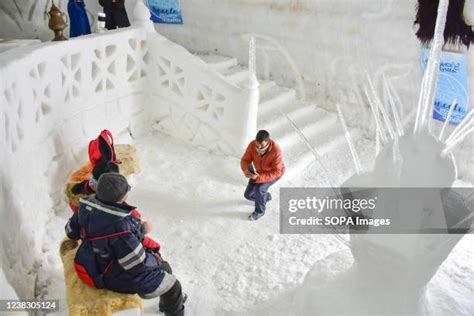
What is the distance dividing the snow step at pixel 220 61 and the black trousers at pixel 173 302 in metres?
4.82

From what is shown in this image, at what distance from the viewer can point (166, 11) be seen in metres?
8.49

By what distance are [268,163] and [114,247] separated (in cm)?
239

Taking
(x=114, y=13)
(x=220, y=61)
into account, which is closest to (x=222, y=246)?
(x=220, y=61)

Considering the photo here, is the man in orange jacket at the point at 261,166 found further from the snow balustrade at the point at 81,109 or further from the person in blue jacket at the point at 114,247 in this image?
the person in blue jacket at the point at 114,247

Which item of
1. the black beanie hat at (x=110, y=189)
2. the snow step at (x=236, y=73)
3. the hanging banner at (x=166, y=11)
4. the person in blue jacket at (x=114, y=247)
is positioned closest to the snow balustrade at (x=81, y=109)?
the person in blue jacket at (x=114, y=247)

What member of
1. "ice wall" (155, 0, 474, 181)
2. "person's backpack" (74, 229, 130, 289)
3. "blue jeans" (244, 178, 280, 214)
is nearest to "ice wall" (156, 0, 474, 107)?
"ice wall" (155, 0, 474, 181)

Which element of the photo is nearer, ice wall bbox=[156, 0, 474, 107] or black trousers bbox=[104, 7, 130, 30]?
ice wall bbox=[156, 0, 474, 107]

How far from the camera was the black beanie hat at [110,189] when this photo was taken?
9.59ft

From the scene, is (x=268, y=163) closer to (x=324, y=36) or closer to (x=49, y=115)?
(x=49, y=115)

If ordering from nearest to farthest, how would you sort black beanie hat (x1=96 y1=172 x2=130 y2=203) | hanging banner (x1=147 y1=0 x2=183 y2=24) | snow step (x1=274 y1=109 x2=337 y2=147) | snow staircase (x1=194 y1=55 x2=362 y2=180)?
1. black beanie hat (x1=96 y1=172 x2=130 y2=203)
2. snow staircase (x1=194 y1=55 x2=362 y2=180)
3. snow step (x1=274 y1=109 x2=337 y2=147)
4. hanging banner (x1=147 y1=0 x2=183 y2=24)

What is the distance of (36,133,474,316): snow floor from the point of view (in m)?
3.85

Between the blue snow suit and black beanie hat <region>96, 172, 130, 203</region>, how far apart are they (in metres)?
0.05

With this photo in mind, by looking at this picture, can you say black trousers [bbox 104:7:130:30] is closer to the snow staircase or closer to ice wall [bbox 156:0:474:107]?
ice wall [bbox 156:0:474:107]

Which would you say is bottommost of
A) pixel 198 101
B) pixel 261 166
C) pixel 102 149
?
pixel 261 166
